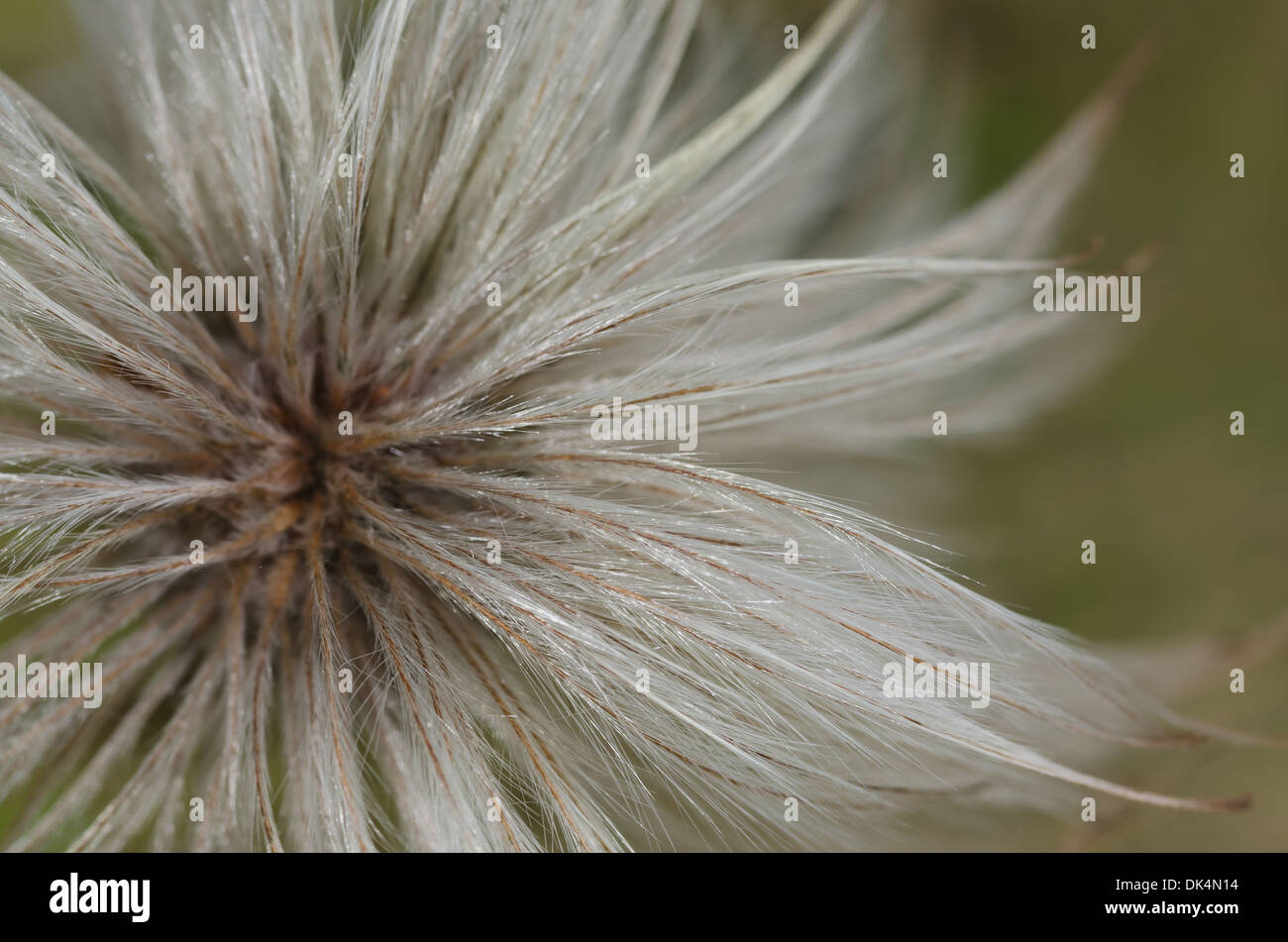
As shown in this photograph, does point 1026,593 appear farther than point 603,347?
Yes

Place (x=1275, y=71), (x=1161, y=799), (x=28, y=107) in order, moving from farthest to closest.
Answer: (x=1275, y=71)
(x=28, y=107)
(x=1161, y=799)

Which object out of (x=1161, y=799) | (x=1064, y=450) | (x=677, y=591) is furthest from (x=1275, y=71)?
(x=677, y=591)

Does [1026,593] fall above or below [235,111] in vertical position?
below

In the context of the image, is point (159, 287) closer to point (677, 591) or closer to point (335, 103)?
point (335, 103)

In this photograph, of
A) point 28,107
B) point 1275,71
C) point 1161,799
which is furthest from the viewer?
point 1275,71

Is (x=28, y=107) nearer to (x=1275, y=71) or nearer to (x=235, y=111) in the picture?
(x=235, y=111)
